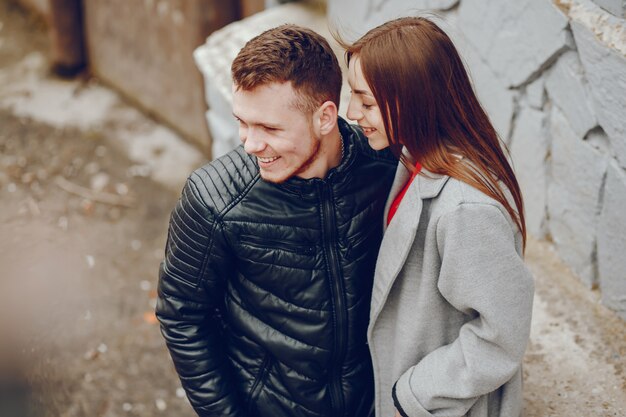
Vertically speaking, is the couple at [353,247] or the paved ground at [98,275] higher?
the couple at [353,247]

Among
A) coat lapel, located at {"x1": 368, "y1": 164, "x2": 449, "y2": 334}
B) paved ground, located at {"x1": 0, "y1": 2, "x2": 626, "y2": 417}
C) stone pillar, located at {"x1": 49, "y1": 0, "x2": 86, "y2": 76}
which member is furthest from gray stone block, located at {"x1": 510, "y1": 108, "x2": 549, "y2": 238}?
stone pillar, located at {"x1": 49, "y1": 0, "x2": 86, "y2": 76}

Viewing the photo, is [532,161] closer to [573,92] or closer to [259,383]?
[573,92]

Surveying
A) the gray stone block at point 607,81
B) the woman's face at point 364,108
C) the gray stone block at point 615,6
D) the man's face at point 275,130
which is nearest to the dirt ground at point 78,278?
the man's face at point 275,130

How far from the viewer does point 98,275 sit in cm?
480

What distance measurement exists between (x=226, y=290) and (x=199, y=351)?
0.64 ft

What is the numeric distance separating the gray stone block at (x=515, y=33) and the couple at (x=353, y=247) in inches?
40.5

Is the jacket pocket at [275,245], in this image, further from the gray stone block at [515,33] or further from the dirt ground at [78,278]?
the dirt ground at [78,278]

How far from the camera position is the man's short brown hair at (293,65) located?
6.98 ft

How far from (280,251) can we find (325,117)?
1.29 ft

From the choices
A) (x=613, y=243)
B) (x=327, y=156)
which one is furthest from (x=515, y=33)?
(x=327, y=156)

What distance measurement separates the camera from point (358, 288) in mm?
2379

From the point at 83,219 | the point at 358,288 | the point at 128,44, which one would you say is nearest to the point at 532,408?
the point at 358,288

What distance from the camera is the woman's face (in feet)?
7.01

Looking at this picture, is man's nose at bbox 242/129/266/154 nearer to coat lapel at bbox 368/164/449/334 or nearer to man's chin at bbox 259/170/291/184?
man's chin at bbox 259/170/291/184
